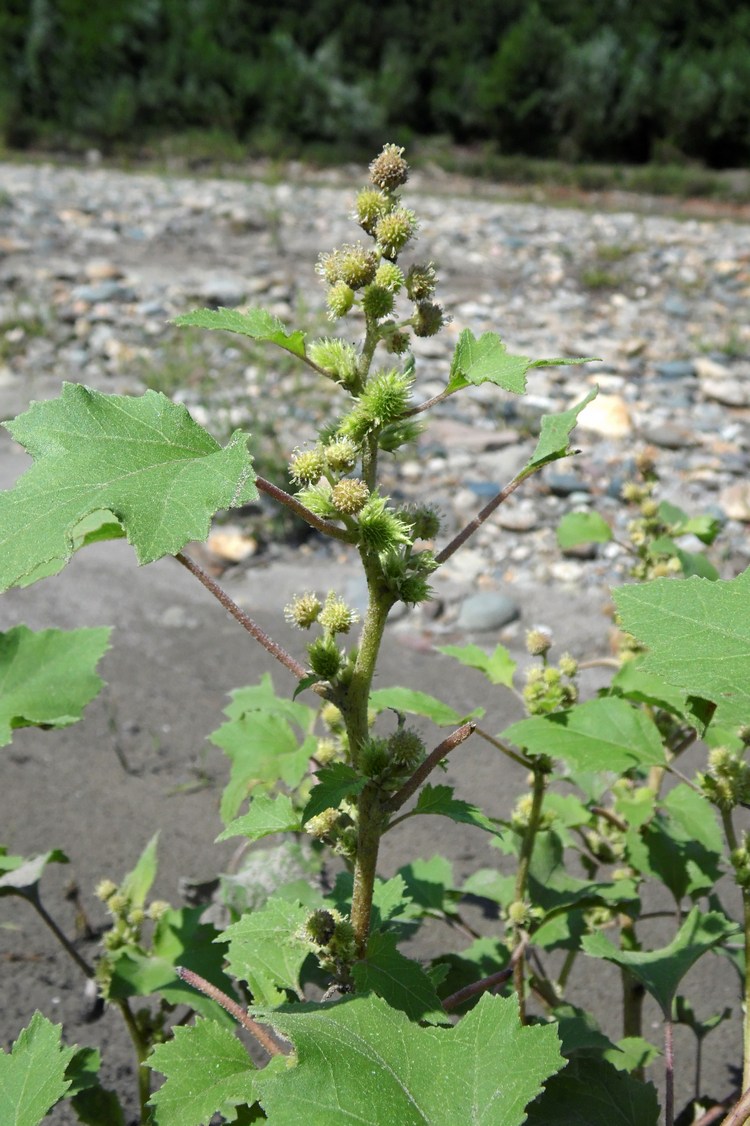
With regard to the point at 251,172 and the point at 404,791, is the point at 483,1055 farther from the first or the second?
the point at 251,172

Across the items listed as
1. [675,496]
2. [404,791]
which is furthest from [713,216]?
[404,791]

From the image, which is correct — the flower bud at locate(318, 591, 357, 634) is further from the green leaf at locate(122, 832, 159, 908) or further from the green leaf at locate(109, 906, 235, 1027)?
the green leaf at locate(122, 832, 159, 908)

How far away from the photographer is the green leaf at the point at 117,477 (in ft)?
3.13

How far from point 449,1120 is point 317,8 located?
819 inches

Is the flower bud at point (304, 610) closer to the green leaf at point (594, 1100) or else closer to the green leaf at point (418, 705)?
the green leaf at point (418, 705)

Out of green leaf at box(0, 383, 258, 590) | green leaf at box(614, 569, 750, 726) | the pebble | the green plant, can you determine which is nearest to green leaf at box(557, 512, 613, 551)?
the green plant

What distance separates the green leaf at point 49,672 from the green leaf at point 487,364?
2.50ft

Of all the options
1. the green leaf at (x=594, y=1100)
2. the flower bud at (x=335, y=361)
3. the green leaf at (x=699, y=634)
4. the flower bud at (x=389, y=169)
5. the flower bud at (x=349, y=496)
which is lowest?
the green leaf at (x=594, y=1100)

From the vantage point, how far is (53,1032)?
3.90 feet

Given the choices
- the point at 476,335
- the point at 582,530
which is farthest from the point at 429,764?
the point at 476,335

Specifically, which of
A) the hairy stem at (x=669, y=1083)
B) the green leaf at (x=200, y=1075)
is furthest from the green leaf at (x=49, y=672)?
the hairy stem at (x=669, y=1083)

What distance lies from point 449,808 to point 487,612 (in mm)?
2525

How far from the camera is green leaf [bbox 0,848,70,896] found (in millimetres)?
1568

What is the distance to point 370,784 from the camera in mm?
1276
